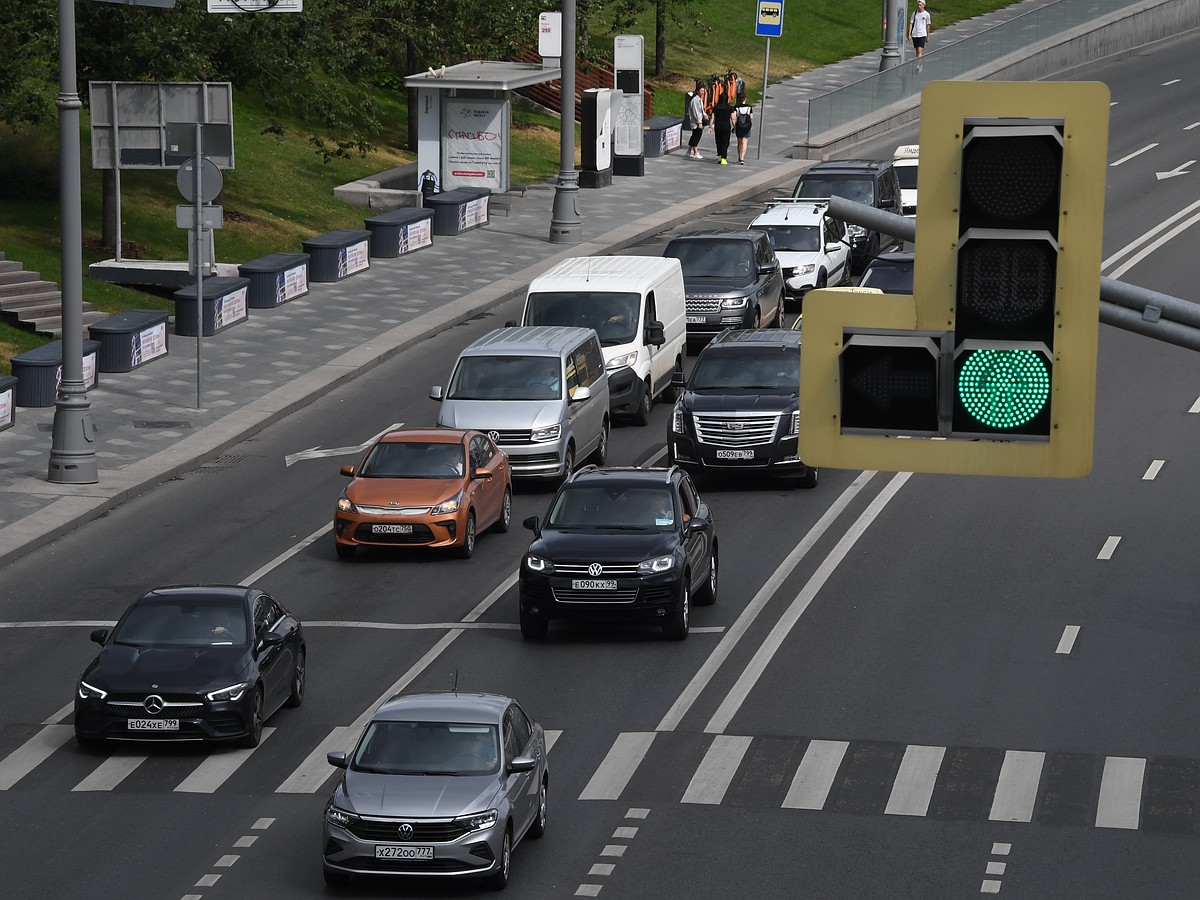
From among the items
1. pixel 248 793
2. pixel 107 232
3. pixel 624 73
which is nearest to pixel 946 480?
pixel 248 793

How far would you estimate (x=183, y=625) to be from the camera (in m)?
19.0

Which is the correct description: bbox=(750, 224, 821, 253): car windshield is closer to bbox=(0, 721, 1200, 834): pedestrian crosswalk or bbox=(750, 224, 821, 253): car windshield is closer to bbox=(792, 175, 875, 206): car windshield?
Result: bbox=(792, 175, 875, 206): car windshield

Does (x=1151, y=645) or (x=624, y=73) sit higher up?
(x=624, y=73)

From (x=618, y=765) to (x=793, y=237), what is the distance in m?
23.3

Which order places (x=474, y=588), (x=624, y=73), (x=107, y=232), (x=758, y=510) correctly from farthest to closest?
(x=624, y=73) < (x=107, y=232) < (x=758, y=510) < (x=474, y=588)

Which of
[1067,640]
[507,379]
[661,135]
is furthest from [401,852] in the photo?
[661,135]

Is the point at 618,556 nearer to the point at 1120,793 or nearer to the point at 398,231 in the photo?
the point at 1120,793

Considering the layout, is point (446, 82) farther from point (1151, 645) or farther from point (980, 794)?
point (980, 794)

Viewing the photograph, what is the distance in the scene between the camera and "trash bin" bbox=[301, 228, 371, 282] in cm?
4119

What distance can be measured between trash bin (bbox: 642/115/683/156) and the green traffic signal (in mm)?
50013

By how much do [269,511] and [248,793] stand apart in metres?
10.0

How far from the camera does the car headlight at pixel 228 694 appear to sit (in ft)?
59.5

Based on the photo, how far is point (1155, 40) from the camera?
2795 inches

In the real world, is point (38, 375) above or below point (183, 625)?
above
